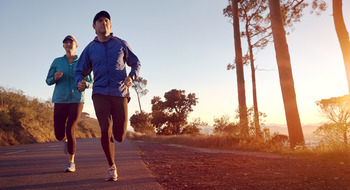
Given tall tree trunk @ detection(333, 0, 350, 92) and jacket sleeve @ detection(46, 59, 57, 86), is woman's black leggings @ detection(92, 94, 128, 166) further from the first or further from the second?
tall tree trunk @ detection(333, 0, 350, 92)

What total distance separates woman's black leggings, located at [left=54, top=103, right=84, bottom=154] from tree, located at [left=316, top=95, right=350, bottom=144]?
6480 mm

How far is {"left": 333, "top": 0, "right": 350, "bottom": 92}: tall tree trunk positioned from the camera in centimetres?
908

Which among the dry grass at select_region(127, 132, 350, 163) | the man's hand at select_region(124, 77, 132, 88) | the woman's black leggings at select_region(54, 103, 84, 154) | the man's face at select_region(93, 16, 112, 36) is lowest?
the dry grass at select_region(127, 132, 350, 163)

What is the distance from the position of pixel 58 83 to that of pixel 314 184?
4.49 meters

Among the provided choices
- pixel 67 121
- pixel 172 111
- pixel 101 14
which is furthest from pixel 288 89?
pixel 172 111

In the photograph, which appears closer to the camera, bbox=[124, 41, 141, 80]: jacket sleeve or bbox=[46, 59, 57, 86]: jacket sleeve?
bbox=[124, 41, 141, 80]: jacket sleeve

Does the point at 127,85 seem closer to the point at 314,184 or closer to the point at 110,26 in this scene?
the point at 110,26

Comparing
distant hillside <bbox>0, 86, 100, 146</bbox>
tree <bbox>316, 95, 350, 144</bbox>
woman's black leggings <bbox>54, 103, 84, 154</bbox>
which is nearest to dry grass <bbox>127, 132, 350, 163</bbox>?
tree <bbox>316, 95, 350, 144</bbox>

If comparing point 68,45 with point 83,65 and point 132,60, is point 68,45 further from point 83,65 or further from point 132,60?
point 132,60

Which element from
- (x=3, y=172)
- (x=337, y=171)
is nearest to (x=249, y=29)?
(x=337, y=171)

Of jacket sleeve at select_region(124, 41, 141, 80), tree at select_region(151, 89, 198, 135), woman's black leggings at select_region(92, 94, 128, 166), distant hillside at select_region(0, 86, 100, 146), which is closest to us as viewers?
woman's black leggings at select_region(92, 94, 128, 166)

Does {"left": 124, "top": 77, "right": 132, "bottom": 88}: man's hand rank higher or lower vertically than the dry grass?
higher

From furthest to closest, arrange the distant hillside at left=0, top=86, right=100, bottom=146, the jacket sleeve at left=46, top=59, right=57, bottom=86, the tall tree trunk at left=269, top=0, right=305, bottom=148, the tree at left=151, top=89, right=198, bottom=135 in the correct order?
the tree at left=151, top=89, right=198, bottom=135
the distant hillside at left=0, top=86, right=100, bottom=146
the tall tree trunk at left=269, top=0, right=305, bottom=148
the jacket sleeve at left=46, top=59, right=57, bottom=86

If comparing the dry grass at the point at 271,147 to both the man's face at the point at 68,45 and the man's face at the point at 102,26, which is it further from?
the man's face at the point at 68,45
